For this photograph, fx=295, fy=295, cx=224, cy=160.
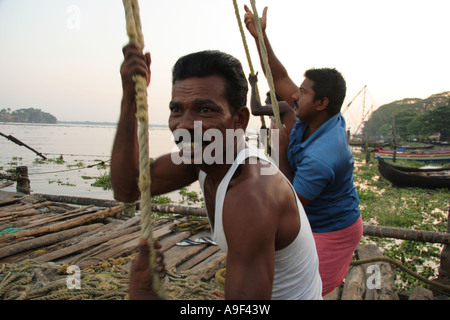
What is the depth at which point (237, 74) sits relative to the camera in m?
1.37

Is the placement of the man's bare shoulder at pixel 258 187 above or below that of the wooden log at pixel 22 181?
above

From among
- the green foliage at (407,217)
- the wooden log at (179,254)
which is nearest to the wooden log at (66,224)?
the wooden log at (179,254)

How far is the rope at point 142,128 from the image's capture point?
1037 mm

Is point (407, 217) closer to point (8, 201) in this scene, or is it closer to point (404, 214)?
point (404, 214)

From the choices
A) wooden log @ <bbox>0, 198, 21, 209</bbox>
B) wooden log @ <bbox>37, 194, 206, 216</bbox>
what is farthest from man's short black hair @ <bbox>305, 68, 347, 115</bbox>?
wooden log @ <bbox>0, 198, 21, 209</bbox>

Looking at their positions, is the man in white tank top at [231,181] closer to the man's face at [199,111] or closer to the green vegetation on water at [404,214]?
the man's face at [199,111]

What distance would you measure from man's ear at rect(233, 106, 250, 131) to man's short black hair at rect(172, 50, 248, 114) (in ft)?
0.11

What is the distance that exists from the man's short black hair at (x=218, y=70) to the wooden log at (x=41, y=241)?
344cm

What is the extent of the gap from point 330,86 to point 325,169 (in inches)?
27.3

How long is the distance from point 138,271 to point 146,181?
0.33 m

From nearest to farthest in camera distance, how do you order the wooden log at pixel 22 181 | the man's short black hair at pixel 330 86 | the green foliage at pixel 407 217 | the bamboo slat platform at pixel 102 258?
the man's short black hair at pixel 330 86 < the bamboo slat platform at pixel 102 258 < the green foliage at pixel 407 217 < the wooden log at pixel 22 181

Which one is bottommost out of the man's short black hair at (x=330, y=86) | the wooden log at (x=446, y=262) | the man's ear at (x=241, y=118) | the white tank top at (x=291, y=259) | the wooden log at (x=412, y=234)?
the wooden log at (x=446, y=262)

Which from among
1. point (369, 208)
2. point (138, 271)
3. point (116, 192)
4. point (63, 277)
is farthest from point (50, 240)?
point (369, 208)

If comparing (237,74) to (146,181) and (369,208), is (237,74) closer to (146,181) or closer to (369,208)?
(146,181)
